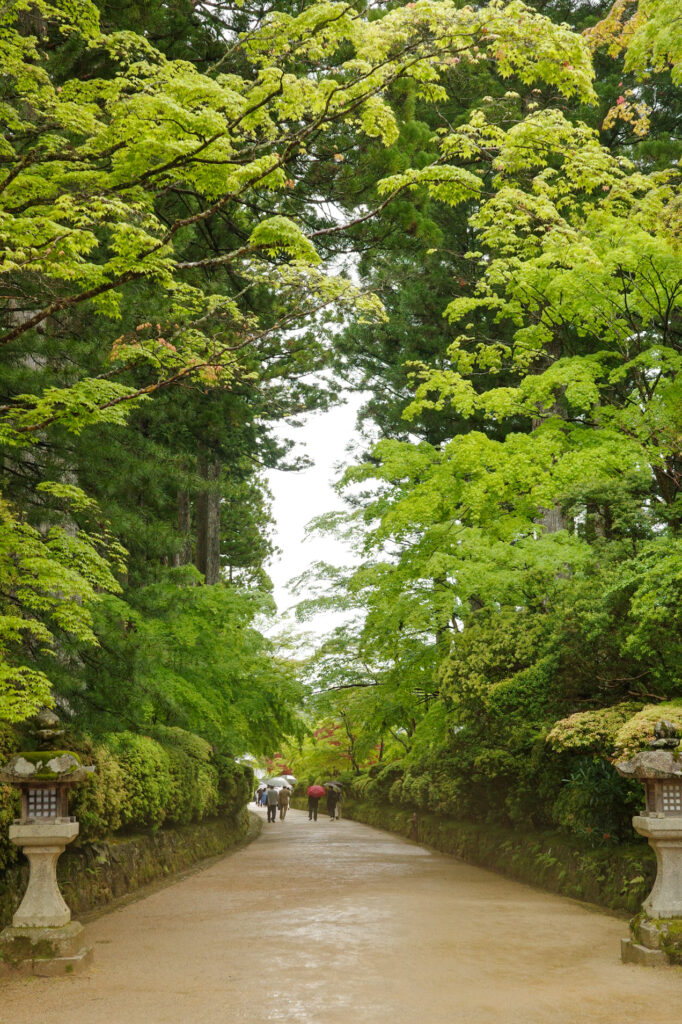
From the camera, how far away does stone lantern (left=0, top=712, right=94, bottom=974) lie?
279 inches

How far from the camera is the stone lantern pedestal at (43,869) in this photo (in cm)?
708

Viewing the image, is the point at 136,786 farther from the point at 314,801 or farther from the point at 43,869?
the point at 314,801

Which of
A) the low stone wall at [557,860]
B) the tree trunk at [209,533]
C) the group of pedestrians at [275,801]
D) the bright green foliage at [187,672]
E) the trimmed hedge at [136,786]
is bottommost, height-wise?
the group of pedestrians at [275,801]

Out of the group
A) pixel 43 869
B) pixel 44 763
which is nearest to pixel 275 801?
pixel 43 869

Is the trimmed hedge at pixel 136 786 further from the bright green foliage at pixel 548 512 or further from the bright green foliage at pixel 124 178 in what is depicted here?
the bright green foliage at pixel 548 512

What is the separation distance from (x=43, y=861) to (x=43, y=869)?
0.06m

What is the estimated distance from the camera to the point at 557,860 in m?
12.0

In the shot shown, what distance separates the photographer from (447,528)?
15.6 meters

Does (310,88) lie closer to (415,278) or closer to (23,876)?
(23,876)

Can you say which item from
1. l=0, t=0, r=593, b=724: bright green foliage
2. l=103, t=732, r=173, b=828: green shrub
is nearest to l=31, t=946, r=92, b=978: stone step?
l=0, t=0, r=593, b=724: bright green foliage

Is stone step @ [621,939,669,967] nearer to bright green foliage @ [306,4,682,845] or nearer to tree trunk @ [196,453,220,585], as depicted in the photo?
bright green foliage @ [306,4,682,845]

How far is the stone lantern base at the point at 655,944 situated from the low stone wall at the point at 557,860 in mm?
2313

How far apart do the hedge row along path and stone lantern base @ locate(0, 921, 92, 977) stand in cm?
23

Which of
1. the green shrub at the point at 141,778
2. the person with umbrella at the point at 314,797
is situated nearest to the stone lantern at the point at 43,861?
the green shrub at the point at 141,778
